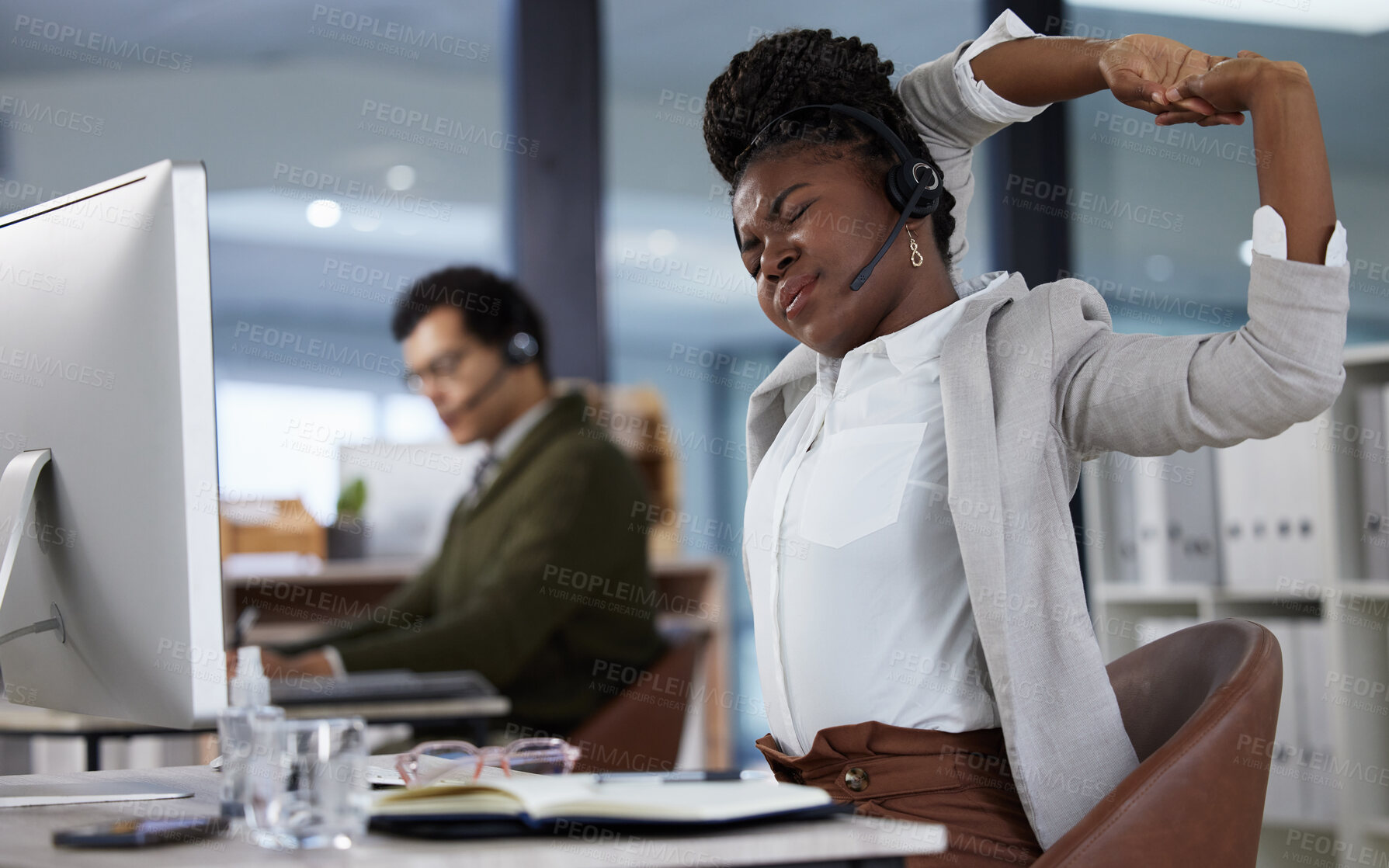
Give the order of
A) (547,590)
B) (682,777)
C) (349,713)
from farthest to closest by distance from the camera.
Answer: (547,590), (349,713), (682,777)

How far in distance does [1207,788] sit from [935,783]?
256mm

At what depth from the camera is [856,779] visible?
49.2 inches

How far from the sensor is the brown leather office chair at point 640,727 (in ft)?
9.43

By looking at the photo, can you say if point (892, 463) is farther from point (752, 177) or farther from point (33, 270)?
point (33, 270)

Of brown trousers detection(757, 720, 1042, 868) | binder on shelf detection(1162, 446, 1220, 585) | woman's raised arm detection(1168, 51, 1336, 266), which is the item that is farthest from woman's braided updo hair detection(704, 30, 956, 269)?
binder on shelf detection(1162, 446, 1220, 585)

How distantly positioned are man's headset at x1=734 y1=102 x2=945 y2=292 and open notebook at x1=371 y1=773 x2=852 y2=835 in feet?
2.41

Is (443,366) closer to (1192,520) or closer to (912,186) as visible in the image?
(1192,520)

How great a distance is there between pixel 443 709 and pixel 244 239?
296cm

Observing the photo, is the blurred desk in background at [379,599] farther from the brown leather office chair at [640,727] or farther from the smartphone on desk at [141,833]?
the smartphone on desk at [141,833]

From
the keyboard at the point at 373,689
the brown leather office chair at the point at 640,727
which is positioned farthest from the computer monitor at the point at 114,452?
the brown leather office chair at the point at 640,727

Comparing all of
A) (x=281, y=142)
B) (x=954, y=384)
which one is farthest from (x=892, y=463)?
(x=281, y=142)

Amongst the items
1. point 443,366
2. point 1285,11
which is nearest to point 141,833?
point 443,366

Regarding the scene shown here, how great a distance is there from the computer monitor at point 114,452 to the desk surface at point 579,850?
6.2 inches

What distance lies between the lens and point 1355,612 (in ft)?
9.11
